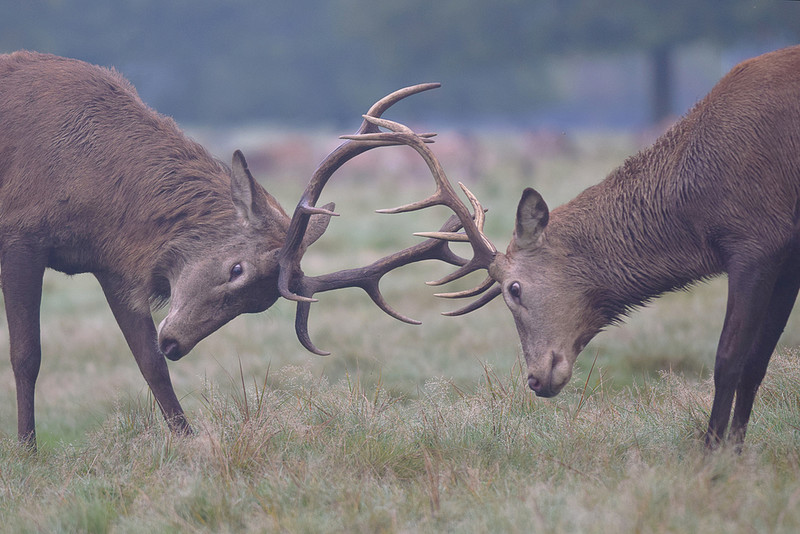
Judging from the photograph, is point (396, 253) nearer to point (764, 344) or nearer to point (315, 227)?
point (315, 227)

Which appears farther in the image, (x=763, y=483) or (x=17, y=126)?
(x=17, y=126)

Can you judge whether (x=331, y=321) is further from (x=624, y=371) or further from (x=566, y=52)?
(x=566, y=52)

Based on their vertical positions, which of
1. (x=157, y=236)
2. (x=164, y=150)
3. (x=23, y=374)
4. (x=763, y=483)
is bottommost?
(x=23, y=374)

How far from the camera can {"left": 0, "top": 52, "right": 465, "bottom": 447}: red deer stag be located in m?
5.73

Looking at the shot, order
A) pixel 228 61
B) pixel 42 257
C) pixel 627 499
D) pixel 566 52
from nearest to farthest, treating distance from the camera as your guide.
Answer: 1. pixel 627 499
2. pixel 42 257
3. pixel 566 52
4. pixel 228 61

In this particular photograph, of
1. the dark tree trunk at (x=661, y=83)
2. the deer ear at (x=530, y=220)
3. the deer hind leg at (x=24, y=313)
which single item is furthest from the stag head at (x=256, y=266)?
the dark tree trunk at (x=661, y=83)

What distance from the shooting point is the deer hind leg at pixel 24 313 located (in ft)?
19.3

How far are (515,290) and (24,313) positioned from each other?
9.87 ft

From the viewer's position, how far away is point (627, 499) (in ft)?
12.1

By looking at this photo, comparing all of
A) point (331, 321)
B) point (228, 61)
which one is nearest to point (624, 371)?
point (331, 321)

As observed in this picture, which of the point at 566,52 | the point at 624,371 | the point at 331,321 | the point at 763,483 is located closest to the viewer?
the point at 763,483

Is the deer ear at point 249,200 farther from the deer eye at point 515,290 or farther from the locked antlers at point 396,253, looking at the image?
the deer eye at point 515,290

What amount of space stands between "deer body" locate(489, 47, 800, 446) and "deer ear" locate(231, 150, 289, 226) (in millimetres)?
1435

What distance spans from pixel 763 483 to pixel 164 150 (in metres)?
4.10
